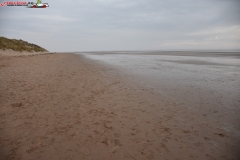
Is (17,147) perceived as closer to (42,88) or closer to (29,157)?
(29,157)

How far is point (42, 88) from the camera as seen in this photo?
808 centimetres

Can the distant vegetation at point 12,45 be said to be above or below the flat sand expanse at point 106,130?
above

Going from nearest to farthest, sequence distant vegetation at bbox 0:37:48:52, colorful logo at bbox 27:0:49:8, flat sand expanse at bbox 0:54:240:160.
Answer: flat sand expanse at bbox 0:54:240:160 < colorful logo at bbox 27:0:49:8 < distant vegetation at bbox 0:37:48:52

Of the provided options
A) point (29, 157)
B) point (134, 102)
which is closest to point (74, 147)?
point (29, 157)

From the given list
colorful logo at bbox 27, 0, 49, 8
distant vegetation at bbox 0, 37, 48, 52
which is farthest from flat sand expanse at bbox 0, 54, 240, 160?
distant vegetation at bbox 0, 37, 48, 52

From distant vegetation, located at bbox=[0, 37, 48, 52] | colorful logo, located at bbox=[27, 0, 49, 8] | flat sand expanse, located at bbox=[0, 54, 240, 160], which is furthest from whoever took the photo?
distant vegetation, located at bbox=[0, 37, 48, 52]

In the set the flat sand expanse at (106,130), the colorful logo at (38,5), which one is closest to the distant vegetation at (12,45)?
the colorful logo at (38,5)

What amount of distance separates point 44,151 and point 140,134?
8.06 ft

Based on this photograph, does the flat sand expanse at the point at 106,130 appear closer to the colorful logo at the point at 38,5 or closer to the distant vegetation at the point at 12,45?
the colorful logo at the point at 38,5

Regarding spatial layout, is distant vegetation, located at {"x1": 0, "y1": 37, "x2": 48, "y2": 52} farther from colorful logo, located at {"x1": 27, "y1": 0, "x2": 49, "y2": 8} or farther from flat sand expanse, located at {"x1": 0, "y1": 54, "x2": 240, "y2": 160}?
flat sand expanse, located at {"x1": 0, "y1": 54, "x2": 240, "y2": 160}

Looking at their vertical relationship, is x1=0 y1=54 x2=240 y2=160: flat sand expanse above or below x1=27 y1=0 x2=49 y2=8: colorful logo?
below

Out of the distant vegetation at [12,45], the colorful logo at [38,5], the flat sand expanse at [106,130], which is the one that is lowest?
the flat sand expanse at [106,130]

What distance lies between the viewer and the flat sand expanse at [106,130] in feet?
10.8

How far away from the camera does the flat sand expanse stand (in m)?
3.30
